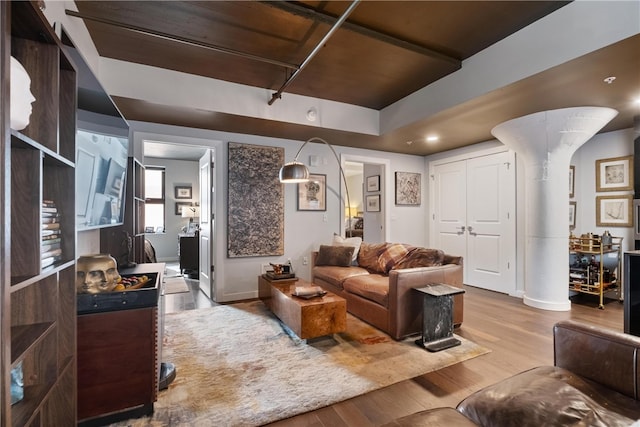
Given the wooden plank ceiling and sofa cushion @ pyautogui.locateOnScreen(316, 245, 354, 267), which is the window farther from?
sofa cushion @ pyautogui.locateOnScreen(316, 245, 354, 267)

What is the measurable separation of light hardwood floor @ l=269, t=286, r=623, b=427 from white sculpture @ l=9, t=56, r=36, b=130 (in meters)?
1.80

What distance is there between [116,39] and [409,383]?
3.69 meters

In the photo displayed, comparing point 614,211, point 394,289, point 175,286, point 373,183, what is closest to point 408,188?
point 373,183

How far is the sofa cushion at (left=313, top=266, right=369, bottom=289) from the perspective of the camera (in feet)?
11.8

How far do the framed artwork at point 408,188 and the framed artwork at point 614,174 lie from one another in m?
2.57

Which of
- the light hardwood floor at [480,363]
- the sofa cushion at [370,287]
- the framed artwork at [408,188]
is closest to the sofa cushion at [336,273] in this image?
the sofa cushion at [370,287]

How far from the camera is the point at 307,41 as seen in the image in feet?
8.64

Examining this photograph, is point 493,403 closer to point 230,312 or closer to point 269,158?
point 230,312

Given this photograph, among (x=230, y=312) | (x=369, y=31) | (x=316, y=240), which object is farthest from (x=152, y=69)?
(x=316, y=240)

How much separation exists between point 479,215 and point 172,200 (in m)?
7.06

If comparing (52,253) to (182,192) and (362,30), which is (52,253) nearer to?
(362,30)

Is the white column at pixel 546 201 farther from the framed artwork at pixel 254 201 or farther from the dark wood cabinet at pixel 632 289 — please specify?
the framed artwork at pixel 254 201

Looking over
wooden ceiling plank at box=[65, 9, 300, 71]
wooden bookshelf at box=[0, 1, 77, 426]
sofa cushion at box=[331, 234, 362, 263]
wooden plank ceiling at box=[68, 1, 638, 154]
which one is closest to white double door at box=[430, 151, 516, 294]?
wooden plank ceiling at box=[68, 1, 638, 154]

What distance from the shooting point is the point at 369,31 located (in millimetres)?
2469
